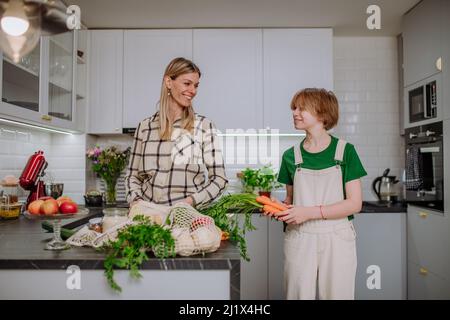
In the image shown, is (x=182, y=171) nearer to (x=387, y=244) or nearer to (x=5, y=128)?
(x=5, y=128)

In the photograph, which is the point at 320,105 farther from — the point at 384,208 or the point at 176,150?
the point at 384,208

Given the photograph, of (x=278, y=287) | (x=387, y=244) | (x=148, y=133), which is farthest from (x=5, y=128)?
(x=387, y=244)

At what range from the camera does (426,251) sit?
8.59 feet

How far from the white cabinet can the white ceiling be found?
57.5 inches

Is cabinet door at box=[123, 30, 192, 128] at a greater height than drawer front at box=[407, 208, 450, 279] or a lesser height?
greater

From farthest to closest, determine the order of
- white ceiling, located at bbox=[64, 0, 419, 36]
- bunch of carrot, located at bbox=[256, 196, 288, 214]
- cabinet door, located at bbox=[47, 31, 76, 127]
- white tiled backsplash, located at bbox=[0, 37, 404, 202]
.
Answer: white tiled backsplash, located at bbox=[0, 37, 404, 202] < white ceiling, located at bbox=[64, 0, 419, 36] < cabinet door, located at bbox=[47, 31, 76, 127] < bunch of carrot, located at bbox=[256, 196, 288, 214]

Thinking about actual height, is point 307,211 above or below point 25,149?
below

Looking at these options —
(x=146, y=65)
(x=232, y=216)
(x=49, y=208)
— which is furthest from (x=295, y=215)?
(x=146, y=65)

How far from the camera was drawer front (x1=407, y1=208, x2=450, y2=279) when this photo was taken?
7.87 ft

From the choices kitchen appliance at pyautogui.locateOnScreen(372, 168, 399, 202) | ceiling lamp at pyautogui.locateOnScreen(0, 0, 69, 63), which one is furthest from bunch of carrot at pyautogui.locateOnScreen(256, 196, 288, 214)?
kitchen appliance at pyautogui.locateOnScreen(372, 168, 399, 202)

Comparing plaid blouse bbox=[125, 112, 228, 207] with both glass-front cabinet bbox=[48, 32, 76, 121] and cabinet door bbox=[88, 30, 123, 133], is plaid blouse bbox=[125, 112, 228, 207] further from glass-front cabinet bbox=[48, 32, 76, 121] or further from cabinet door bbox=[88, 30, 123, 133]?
cabinet door bbox=[88, 30, 123, 133]

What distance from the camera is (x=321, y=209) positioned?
1604mm

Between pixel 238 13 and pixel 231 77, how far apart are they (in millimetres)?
491

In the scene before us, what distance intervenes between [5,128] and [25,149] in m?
0.28
